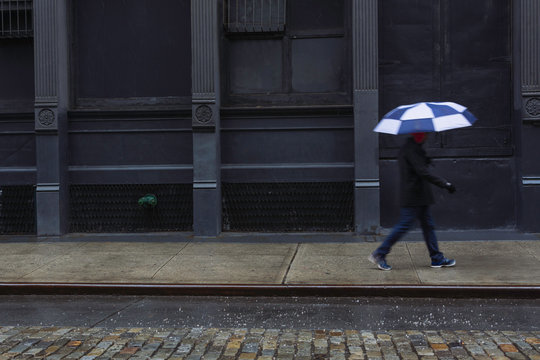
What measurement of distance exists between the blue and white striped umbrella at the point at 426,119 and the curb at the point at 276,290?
6.05ft

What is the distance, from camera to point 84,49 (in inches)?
454

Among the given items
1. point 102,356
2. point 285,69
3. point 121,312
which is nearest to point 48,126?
point 285,69

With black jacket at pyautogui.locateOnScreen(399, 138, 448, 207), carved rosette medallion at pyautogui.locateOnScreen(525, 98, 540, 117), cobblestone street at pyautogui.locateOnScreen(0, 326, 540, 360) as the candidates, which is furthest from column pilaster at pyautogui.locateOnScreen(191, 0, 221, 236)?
carved rosette medallion at pyautogui.locateOnScreen(525, 98, 540, 117)

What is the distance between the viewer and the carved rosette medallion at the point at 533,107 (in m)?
10.1

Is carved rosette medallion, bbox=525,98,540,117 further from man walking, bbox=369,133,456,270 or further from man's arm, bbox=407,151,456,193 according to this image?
man's arm, bbox=407,151,456,193

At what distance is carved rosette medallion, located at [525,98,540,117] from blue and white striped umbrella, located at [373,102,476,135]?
3290mm

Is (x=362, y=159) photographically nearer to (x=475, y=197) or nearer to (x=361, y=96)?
(x=361, y=96)

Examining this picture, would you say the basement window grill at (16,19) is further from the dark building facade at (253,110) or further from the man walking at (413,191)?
the man walking at (413,191)

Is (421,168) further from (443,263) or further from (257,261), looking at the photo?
(257,261)

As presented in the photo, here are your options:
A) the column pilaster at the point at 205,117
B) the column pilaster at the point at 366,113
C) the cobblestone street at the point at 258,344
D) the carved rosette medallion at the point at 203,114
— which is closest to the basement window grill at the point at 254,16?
the column pilaster at the point at 205,117

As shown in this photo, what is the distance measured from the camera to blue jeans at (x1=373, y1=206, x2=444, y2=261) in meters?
7.68

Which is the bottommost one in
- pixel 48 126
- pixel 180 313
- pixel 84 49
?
pixel 180 313

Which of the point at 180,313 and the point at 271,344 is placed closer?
the point at 271,344

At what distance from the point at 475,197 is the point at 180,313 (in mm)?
6368
